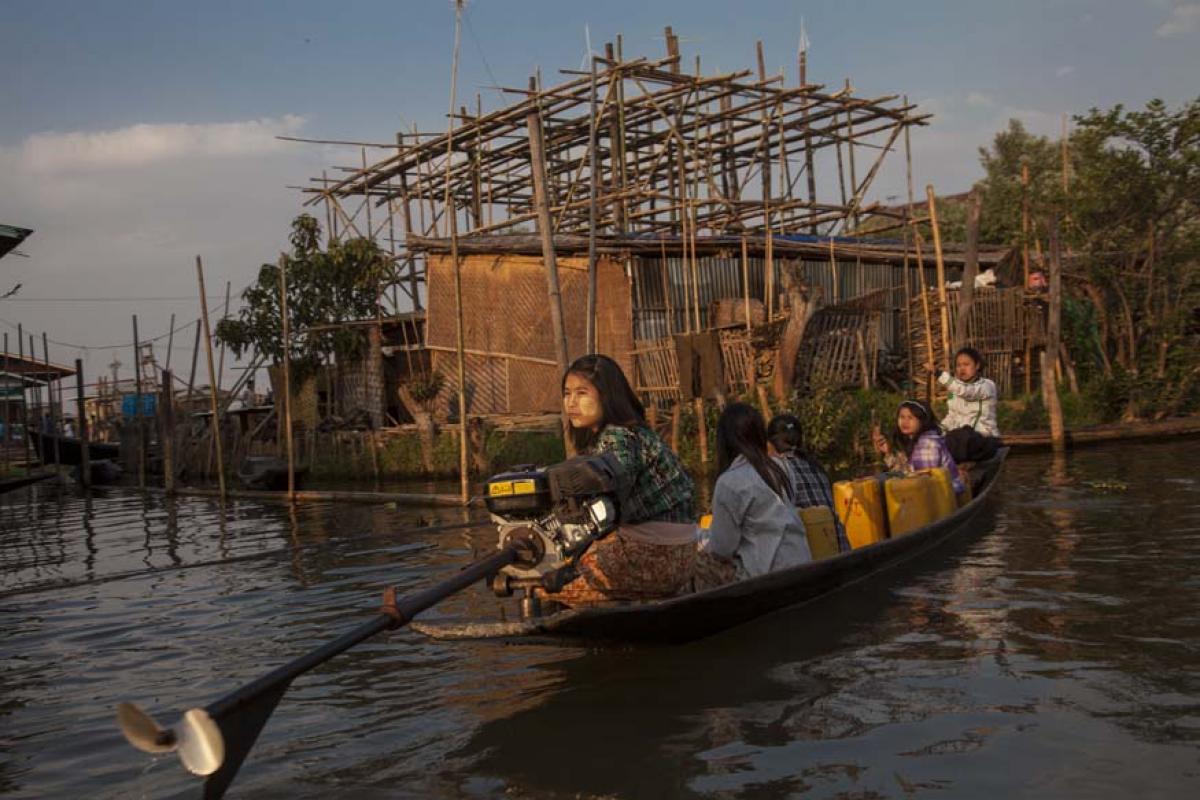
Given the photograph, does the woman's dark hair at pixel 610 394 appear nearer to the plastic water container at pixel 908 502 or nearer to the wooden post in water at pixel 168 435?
the plastic water container at pixel 908 502

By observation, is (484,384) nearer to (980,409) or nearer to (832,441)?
(832,441)

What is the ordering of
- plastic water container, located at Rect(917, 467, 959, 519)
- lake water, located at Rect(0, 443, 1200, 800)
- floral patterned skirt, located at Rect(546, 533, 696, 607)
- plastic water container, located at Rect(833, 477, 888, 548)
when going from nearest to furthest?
1. lake water, located at Rect(0, 443, 1200, 800)
2. floral patterned skirt, located at Rect(546, 533, 696, 607)
3. plastic water container, located at Rect(833, 477, 888, 548)
4. plastic water container, located at Rect(917, 467, 959, 519)

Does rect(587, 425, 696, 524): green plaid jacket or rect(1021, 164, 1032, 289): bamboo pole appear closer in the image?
rect(587, 425, 696, 524): green plaid jacket

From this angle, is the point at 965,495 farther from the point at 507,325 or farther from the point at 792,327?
the point at 507,325

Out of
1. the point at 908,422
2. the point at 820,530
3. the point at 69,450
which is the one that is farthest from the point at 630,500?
the point at 69,450

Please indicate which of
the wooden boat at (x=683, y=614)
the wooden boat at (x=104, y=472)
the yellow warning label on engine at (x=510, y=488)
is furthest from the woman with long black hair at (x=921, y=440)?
the wooden boat at (x=104, y=472)

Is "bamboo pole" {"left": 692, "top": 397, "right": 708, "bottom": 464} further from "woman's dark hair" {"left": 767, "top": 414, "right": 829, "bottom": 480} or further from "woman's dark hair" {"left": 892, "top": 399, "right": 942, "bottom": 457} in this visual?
"woman's dark hair" {"left": 767, "top": 414, "right": 829, "bottom": 480}

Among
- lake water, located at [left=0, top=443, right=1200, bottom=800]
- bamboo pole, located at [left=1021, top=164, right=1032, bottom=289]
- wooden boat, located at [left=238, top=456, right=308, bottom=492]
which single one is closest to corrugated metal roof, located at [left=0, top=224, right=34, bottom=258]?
lake water, located at [left=0, top=443, right=1200, bottom=800]

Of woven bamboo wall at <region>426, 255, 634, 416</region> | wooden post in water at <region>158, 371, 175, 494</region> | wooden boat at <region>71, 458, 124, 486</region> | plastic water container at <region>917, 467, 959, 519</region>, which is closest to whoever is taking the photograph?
plastic water container at <region>917, 467, 959, 519</region>

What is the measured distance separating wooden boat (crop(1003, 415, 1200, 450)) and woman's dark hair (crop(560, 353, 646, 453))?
12787 millimetres

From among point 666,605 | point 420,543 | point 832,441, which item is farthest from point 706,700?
point 832,441

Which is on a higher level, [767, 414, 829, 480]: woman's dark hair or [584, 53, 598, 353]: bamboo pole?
[584, 53, 598, 353]: bamboo pole

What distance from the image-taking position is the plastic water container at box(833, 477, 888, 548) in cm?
774

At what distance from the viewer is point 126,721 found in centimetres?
288
